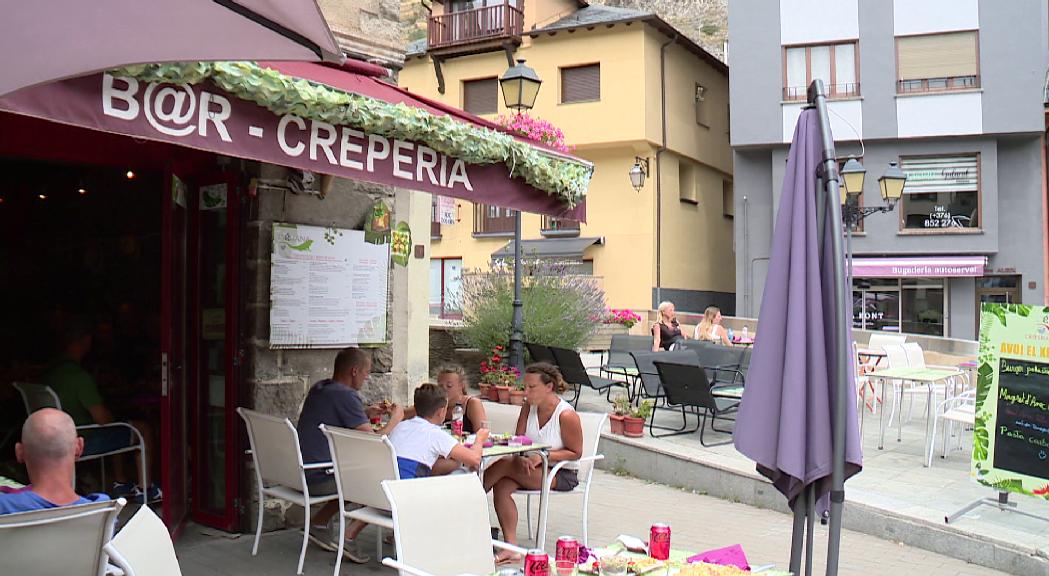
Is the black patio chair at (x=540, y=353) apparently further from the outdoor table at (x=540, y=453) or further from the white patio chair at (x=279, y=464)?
the white patio chair at (x=279, y=464)

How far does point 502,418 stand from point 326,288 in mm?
1610

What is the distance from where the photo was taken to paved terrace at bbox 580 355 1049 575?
5.73 m

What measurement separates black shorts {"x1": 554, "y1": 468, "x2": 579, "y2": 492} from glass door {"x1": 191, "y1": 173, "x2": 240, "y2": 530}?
2169mm

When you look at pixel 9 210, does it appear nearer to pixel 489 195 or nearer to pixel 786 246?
pixel 489 195

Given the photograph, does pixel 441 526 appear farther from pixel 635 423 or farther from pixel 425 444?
pixel 635 423

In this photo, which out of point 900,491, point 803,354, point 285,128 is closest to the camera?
point 803,354

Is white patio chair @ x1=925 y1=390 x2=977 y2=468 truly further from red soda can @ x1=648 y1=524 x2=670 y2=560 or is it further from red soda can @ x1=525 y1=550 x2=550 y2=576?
red soda can @ x1=525 y1=550 x2=550 y2=576

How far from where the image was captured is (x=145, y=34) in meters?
2.76

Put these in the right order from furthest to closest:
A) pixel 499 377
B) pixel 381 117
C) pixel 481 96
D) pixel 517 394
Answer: pixel 481 96 → pixel 499 377 → pixel 517 394 → pixel 381 117

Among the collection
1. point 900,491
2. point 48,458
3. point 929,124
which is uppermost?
point 929,124

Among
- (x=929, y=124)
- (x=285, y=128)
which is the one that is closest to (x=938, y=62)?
(x=929, y=124)

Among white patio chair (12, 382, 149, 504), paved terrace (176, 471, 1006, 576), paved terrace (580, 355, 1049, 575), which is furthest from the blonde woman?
white patio chair (12, 382, 149, 504)

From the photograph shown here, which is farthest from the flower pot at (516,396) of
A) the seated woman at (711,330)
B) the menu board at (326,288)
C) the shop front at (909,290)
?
the shop front at (909,290)

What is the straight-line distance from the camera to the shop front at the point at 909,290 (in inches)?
886
